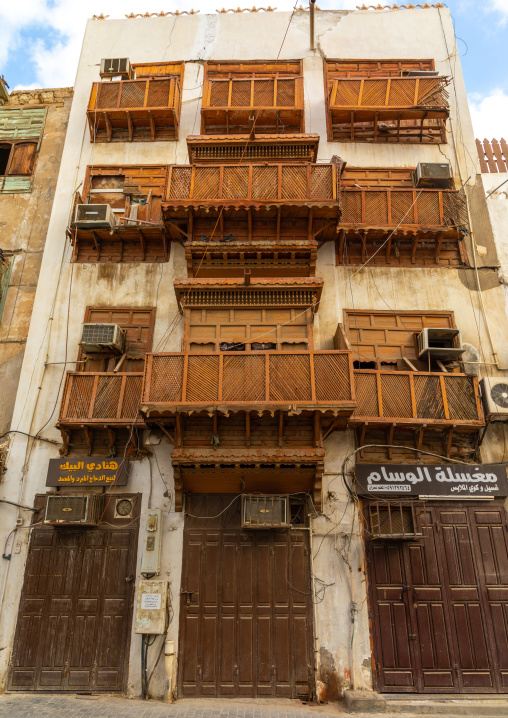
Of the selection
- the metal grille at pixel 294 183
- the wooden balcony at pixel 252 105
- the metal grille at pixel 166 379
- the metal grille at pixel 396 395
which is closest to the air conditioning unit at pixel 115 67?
the wooden balcony at pixel 252 105

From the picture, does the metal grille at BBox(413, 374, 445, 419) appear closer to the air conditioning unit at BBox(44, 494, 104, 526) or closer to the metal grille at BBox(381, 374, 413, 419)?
the metal grille at BBox(381, 374, 413, 419)

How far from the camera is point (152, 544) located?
401 inches

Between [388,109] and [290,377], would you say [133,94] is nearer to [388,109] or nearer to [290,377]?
[388,109]

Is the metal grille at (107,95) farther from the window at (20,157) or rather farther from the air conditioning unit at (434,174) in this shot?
the air conditioning unit at (434,174)

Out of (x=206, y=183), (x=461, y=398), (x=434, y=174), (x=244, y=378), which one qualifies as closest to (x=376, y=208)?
(x=434, y=174)

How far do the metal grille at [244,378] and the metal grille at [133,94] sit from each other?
9284 millimetres

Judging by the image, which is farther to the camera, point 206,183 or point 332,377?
point 206,183

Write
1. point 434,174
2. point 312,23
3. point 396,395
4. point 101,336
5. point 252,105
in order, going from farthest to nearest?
point 312,23 → point 252,105 → point 434,174 → point 101,336 → point 396,395

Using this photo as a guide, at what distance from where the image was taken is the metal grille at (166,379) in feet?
32.2

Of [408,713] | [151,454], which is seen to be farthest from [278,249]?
[408,713]

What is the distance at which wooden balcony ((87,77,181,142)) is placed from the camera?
1432 cm

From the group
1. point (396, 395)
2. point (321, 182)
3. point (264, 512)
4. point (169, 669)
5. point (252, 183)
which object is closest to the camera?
point (169, 669)

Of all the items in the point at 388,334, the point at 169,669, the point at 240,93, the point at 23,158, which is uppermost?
the point at 240,93

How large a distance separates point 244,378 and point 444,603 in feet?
20.1
